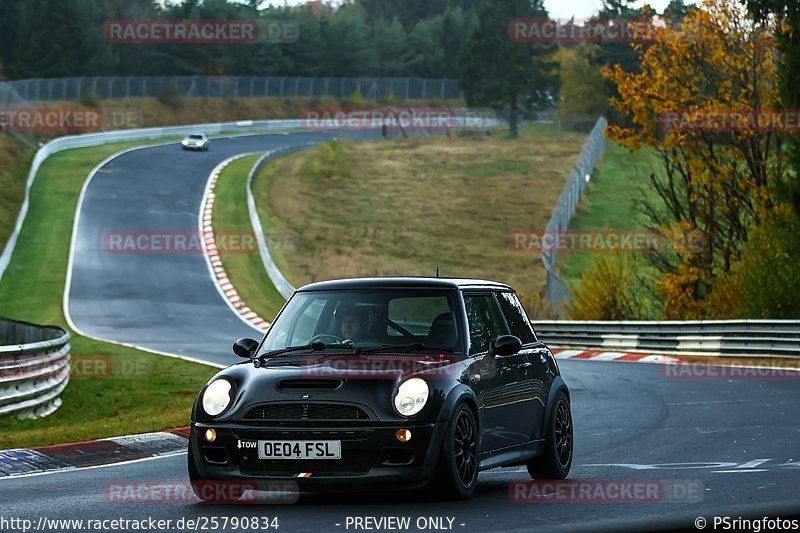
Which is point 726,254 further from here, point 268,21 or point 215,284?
point 268,21

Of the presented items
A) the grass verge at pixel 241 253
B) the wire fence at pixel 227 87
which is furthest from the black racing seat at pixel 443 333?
the wire fence at pixel 227 87

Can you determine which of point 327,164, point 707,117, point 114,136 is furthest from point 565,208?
point 114,136

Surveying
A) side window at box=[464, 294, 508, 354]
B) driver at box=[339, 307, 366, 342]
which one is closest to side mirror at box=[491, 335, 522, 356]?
side window at box=[464, 294, 508, 354]

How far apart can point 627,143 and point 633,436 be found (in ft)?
88.6

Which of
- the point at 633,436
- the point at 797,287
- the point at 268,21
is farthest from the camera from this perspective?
the point at 268,21

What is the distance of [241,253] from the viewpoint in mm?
52969

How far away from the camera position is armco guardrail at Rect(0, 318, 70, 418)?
18.6 meters

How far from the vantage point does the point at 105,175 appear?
66000 mm

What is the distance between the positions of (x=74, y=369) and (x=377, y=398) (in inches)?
818

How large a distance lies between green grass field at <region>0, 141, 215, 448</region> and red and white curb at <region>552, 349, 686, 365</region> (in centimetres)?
865

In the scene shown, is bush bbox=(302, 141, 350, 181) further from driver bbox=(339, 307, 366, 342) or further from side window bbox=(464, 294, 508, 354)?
driver bbox=(339, 307, 366, 342)

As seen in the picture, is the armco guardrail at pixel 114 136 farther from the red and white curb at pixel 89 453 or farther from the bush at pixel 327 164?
the red and white curb at pixel 89 453

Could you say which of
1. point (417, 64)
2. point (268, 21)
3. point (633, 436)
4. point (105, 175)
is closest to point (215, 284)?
point (105, 175)

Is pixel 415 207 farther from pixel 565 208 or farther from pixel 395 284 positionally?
pixel 395 284
